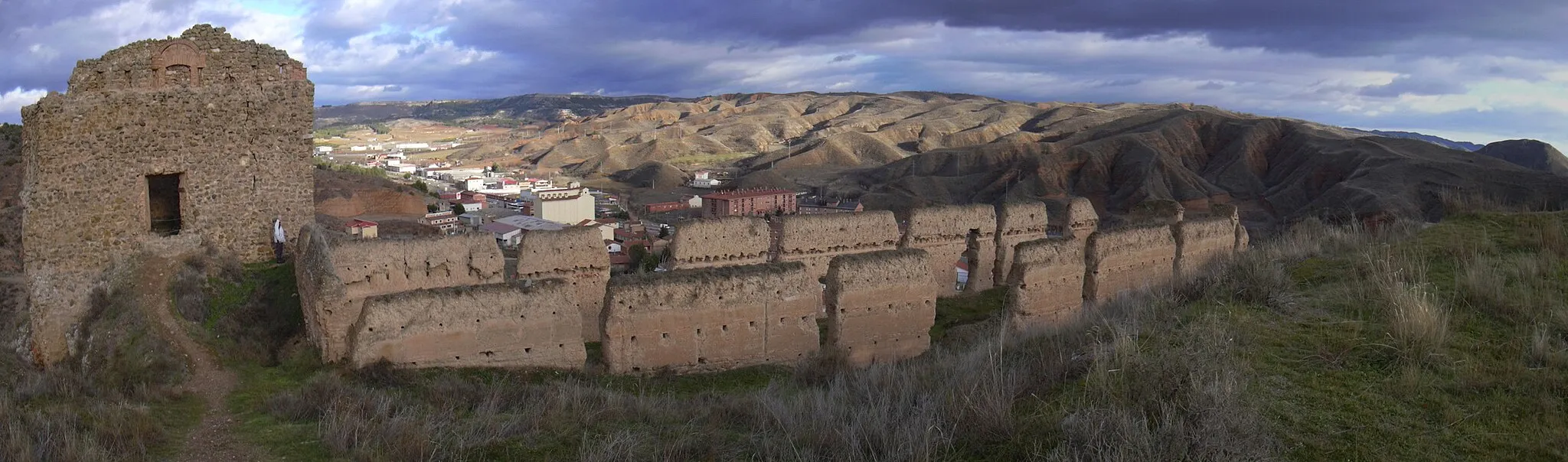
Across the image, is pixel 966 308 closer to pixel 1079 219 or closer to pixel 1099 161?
pixel 1079 219

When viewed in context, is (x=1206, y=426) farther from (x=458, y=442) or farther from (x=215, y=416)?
(x=215, y=416)

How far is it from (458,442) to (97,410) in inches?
124

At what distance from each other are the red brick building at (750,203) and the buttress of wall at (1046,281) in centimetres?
3892

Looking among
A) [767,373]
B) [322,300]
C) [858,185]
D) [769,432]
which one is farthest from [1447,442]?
[858,185]

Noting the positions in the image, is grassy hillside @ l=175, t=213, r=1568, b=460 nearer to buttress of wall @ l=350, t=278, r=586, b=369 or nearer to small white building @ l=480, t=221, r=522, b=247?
buttress of wall @ l=350, t=278, r=586, b=369

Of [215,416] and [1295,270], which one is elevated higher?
[1295,270]

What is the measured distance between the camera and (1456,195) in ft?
46.9

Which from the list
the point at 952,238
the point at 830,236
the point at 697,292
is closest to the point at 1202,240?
the point at 952,238

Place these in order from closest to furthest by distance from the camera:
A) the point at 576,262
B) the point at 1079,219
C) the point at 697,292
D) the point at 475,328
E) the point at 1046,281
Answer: the point at 475,328 < the point at 697,292 < the point at 1046,281 < the point at 576,262 < the point at 1079,219

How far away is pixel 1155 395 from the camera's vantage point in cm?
496

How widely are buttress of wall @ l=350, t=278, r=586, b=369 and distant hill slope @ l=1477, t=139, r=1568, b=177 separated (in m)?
71.5

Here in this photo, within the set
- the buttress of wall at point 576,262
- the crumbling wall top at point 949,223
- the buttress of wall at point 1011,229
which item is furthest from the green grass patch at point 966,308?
the buttress of wall at point 576,262

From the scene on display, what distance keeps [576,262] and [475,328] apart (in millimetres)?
3216

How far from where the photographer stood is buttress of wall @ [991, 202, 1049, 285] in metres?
16.8
